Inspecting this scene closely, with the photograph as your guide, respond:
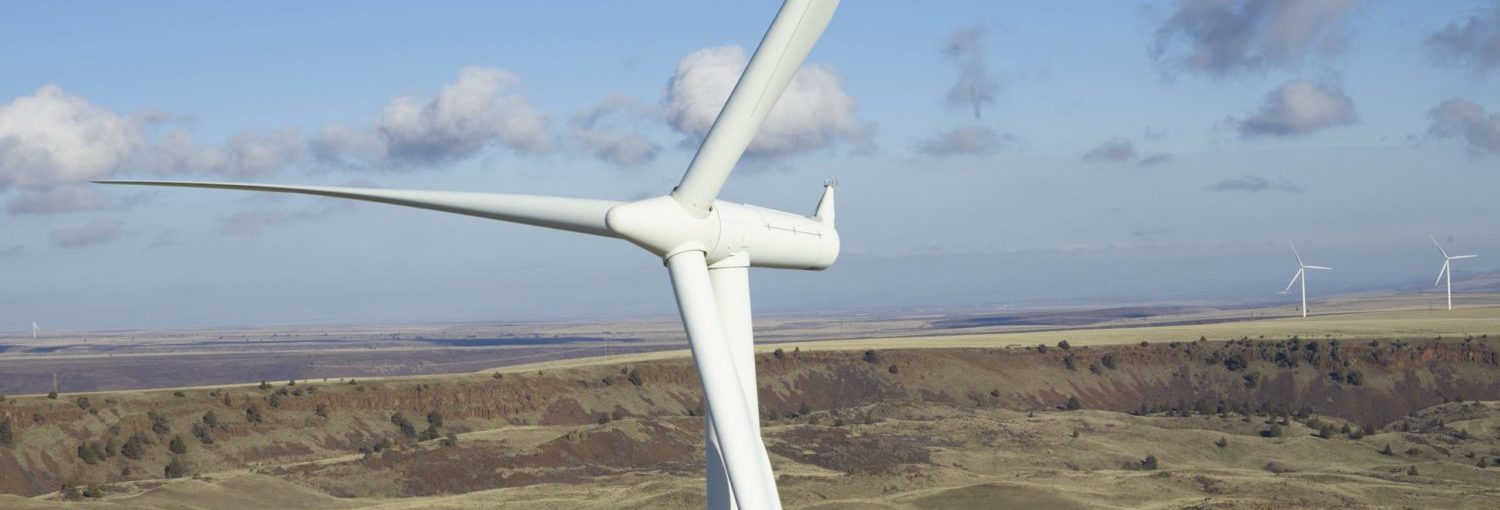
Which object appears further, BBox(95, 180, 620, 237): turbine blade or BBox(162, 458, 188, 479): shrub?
BBox(162, 458, 188, 479): shrub

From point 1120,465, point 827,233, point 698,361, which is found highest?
point 827,233

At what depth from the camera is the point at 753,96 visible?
1033 inches

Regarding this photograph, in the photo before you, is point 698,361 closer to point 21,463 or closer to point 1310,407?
point 21,463

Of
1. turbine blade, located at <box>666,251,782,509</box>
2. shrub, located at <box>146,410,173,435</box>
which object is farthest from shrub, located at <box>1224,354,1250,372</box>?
turbine blade, located at <box>666,251,782,509</box>

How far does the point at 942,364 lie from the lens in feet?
447

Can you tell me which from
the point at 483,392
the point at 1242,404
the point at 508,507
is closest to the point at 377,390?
the point at 483,392

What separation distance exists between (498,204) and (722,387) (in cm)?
574

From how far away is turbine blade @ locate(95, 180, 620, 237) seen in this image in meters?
27.0

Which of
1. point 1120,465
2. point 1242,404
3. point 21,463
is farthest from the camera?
point 1242,404

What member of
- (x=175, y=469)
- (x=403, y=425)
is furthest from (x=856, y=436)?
(x=175, y=469)

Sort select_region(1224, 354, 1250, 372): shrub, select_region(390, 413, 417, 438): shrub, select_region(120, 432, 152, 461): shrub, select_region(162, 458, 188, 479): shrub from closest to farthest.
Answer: select_region(162, 458, 188, 479): shrub < select_region(120, 432, 152, 461): shrub < select_region(390, 413, 417, 438): shrub < select_region(1224, 354, 1250, 372): shrub

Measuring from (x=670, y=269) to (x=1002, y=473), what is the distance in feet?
207

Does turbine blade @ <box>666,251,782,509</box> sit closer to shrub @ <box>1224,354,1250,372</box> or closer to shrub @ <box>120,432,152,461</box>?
shrub @ <box>120,432,152,461</box>

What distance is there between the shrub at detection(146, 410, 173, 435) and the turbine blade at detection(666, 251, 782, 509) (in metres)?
74.1
